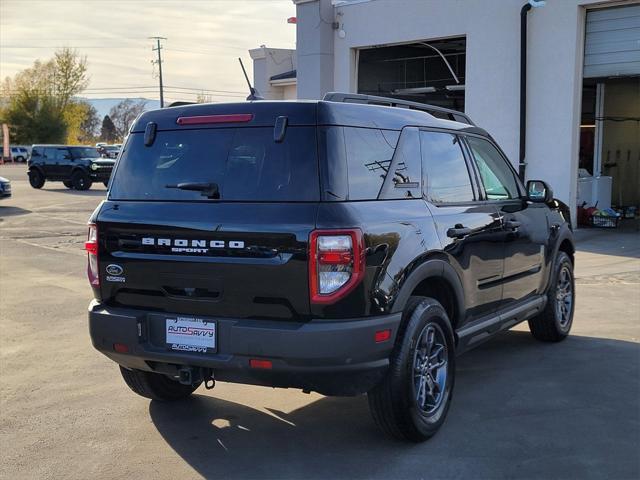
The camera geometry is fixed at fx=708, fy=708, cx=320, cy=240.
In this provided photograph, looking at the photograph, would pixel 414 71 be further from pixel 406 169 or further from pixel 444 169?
pixel 406 169

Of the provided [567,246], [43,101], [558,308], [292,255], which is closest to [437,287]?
[292,255]

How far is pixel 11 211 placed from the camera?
2128 centimetres

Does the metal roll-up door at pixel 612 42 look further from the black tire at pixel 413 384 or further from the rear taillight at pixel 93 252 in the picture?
the rear taillight at pixel 93 252

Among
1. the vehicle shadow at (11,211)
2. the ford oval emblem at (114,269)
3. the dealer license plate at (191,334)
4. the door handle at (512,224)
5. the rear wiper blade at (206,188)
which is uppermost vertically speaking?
the rear wiper blade at (206,188)

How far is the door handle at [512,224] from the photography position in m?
5.39

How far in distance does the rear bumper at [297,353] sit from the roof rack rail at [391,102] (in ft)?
4.86

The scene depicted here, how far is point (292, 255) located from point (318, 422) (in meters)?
1.51

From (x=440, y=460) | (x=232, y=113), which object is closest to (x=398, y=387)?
(x=440, y=460)

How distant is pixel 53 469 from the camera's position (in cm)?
402

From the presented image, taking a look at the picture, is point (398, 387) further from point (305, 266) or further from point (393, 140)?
point (393, 140)

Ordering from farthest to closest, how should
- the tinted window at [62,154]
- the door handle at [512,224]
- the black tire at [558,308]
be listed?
the tinted window at [62,154], the black tire at [558,308], the door handle at [512,224]

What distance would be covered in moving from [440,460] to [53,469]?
86.7 inches

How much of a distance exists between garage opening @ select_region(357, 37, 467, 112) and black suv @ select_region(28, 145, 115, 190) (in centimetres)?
1471

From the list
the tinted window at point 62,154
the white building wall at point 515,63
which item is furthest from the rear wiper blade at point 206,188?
the tinted window at point 62,154
